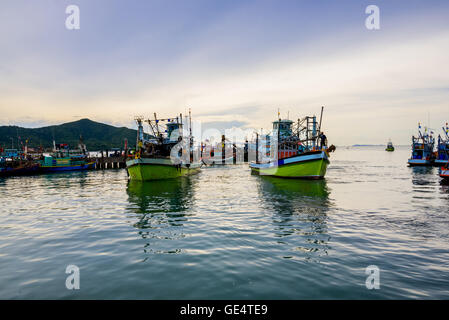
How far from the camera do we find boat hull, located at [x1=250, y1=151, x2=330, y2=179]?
1225 inches

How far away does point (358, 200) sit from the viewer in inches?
750

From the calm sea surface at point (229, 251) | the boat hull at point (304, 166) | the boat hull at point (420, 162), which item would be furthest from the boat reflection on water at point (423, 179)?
the boat hull at point (420, 162)

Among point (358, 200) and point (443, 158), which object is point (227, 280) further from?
point (443, 158)

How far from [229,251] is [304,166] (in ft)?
83.3

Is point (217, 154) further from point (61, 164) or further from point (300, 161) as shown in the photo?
point (300, 161)

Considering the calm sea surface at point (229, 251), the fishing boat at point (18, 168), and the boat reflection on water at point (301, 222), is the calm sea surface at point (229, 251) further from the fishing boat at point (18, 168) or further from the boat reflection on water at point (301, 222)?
the fishing boat at point (18, 168)

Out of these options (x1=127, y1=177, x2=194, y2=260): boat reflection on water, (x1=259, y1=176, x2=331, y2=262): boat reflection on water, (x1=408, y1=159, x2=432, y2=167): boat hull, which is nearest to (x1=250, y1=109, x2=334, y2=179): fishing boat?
(x1=259, y1=176, x2=331, y2=262): boat reflection on water

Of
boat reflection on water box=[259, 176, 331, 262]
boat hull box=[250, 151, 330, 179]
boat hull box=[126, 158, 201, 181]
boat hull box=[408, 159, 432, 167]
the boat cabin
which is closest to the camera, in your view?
boat reflection on water box=[259, 176, 331, 262]

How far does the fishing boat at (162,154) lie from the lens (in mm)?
32625

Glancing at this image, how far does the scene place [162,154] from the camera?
41.3 metres

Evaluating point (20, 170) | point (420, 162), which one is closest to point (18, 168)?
point (20, 170)

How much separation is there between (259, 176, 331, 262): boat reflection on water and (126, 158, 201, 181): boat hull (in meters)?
18.2

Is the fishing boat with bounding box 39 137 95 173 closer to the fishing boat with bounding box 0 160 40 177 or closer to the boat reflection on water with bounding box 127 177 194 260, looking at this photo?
the fishing boat with bounding box 0 160 40 177
